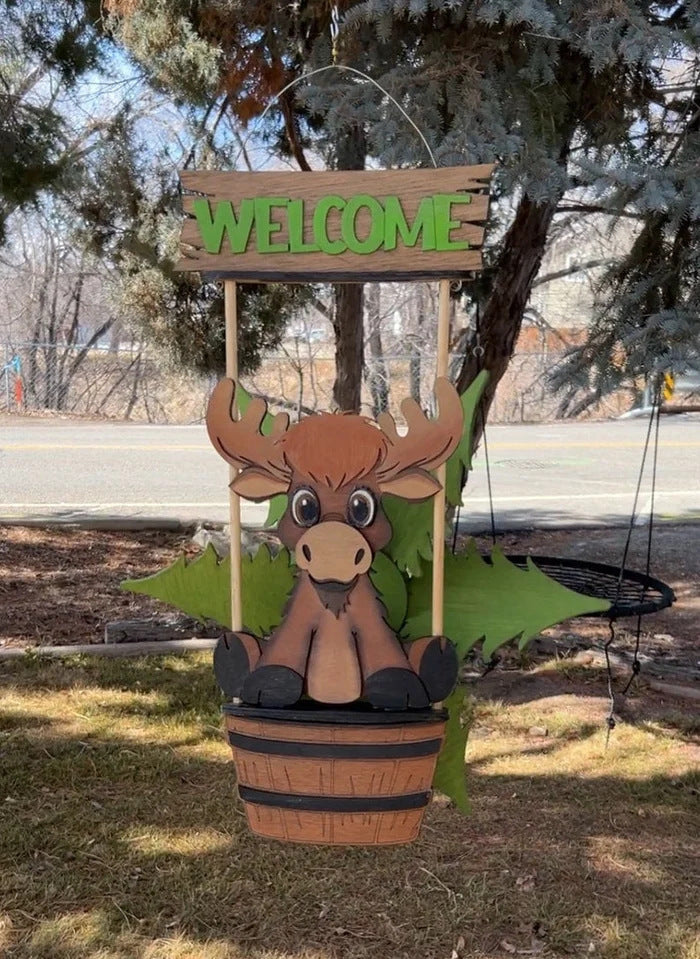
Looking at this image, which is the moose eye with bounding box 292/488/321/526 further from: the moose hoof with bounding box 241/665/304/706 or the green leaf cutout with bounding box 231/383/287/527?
the moose hoof with bounding box 241/665/304/706

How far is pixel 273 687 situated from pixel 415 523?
1.42 ft

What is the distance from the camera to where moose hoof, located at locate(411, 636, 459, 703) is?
1.70m

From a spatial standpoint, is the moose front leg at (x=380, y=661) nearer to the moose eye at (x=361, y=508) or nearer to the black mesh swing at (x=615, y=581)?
the moose eye at (x=361, y=508)

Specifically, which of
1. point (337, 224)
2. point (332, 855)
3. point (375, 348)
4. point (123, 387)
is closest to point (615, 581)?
point (332, 855)

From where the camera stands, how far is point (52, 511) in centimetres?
711

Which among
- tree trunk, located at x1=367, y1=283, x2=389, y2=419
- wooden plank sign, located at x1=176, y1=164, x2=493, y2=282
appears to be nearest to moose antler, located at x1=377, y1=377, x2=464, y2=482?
wooden plank sign, located at x1=176, y1=164, x2=493, y2=282

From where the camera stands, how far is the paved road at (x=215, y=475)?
7.29 m

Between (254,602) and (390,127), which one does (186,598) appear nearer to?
(254,602)

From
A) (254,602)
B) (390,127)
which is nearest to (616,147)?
(390,127)

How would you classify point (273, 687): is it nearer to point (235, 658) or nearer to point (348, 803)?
point (235, 658)

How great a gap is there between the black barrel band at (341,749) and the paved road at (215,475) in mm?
5026

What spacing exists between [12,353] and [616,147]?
1368cm

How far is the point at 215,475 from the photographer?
8.68 m

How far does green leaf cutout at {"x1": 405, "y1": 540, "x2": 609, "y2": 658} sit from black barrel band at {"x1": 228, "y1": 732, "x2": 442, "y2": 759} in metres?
0.22
